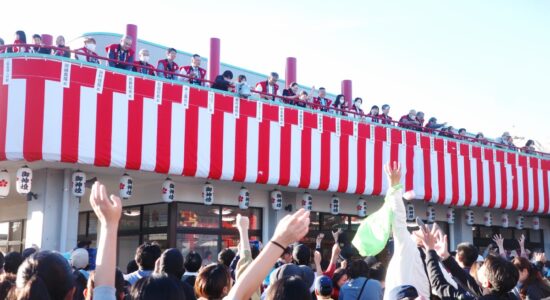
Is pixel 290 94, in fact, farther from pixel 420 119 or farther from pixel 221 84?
pixel 420 119

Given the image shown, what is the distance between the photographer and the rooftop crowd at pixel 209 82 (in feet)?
37.0

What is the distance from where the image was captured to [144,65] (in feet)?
38.7

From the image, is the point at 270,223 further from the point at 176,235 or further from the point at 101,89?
the point at 101,89

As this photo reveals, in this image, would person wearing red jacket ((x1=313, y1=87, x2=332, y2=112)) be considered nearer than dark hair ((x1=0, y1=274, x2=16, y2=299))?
No

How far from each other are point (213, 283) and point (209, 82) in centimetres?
939

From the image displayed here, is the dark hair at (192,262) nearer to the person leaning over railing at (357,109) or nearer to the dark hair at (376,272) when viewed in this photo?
the dark hair at (376,272)

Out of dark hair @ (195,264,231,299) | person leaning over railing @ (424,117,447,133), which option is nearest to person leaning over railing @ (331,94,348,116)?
person leaning over railing @ (424,117,447,133)

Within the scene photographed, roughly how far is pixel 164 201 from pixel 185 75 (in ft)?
9.64

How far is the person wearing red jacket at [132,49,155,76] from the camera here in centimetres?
1169

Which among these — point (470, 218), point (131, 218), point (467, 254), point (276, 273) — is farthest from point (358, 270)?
point (470, 218)

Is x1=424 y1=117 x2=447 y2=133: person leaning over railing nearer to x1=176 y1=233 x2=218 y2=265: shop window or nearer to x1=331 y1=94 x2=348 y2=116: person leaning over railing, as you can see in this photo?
x1=331 y1=94 x2=348 y2=116: person leaning over railing

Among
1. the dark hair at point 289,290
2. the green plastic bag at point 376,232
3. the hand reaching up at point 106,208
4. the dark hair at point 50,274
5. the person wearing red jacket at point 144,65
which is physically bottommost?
the dark hair at point 289,290

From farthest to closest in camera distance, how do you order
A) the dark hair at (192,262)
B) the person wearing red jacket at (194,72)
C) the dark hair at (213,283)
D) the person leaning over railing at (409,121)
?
the person leaning over railing at (409,121)
the person wearing red jacket at (194,72)
the dark hair at (192,262)
the dark hair at (213,283)

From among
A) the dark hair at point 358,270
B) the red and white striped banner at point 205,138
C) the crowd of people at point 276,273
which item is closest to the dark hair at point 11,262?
the crowd of people at point 276,273
